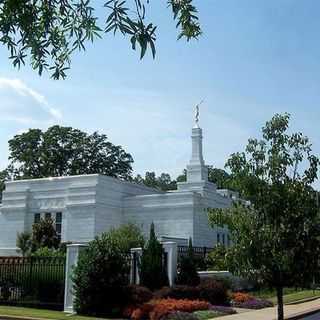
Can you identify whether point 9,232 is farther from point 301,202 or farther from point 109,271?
A: point 301,202

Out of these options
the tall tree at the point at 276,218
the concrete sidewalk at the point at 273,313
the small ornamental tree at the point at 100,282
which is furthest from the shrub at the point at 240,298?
the tall tree at the point at 276,218

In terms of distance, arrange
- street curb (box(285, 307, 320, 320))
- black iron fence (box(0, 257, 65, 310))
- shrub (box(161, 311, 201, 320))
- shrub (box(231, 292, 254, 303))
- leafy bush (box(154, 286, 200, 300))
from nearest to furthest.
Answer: shrub (box(161, 311, 201, 320))
street curb (box(285, 307, 320, 320))
leafy bush (box(154, 286, 200, 300))
black iron fence (box(0, 257, 65, 310))
shrub (box(231, 292, 254, 303))

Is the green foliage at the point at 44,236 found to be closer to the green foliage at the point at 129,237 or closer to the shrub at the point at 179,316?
the green foliage at the point at 129,237

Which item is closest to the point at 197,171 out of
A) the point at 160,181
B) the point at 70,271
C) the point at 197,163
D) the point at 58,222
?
the point at 197,163

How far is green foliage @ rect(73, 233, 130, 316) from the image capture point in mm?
21359

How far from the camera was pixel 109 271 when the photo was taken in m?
21.5

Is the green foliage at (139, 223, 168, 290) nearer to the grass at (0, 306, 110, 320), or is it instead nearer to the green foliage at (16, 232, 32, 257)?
the grass at (0, 306, 110, 320)

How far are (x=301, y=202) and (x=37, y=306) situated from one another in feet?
43.6

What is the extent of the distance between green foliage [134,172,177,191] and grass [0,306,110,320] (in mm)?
100662

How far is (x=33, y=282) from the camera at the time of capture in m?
24.8

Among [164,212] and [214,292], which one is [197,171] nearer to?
[164,212]

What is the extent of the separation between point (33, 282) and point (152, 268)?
15.6ft

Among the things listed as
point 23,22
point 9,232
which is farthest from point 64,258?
point 9,232

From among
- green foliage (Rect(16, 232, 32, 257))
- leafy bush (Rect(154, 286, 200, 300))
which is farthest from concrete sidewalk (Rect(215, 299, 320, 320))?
green foliage (Rect(16, 232, 32, 257))
